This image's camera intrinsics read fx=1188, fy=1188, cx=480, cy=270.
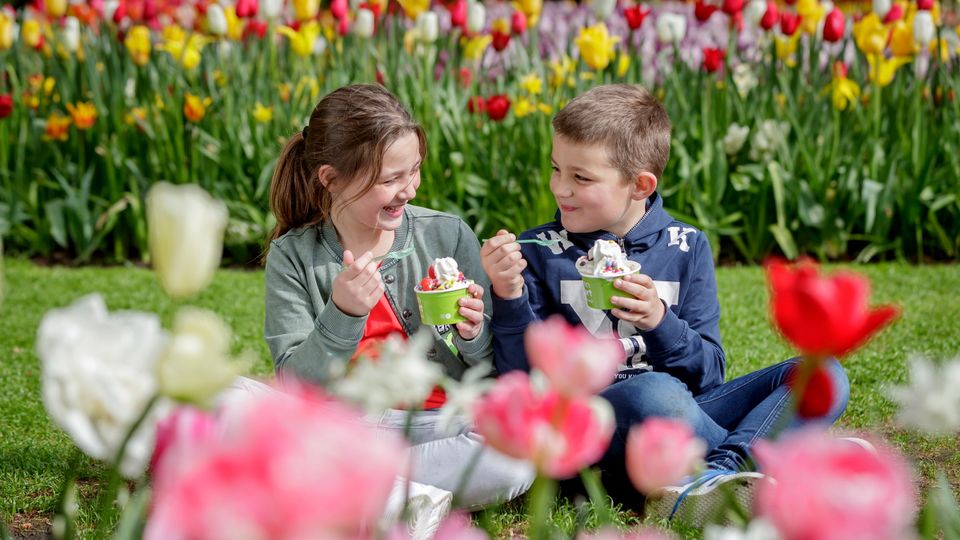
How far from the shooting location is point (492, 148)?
4.68m

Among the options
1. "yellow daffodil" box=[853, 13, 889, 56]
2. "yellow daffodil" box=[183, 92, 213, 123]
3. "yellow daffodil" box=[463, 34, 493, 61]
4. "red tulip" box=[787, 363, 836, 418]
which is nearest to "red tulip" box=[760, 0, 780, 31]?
"yellow daffodil" box=[853, 13, 889, 56]

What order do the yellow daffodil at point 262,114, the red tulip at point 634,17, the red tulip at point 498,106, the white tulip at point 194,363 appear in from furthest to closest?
1. the yellow daffodil at point 262,114
2. the red tulip at point 634,17
3. the red tulip at point 498,106
4. the white tulip at point 194,363

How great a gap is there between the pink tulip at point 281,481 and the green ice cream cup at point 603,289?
5.18ft

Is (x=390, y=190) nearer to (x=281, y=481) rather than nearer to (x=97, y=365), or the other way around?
(x=97, y=365)

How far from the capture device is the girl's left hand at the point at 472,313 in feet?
7.45

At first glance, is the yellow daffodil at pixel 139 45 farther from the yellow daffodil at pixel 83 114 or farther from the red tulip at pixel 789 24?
the red tulip at pixel 789 24

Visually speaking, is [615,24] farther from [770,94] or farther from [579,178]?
[579,178]

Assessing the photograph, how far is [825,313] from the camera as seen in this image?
82cm

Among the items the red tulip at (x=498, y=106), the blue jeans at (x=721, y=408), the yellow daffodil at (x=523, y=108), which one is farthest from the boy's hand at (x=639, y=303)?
the yellow daffodil at (x=523, y=108)

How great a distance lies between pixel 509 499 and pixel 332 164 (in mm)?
803

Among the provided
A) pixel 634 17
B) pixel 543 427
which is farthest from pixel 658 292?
pixel 634 17

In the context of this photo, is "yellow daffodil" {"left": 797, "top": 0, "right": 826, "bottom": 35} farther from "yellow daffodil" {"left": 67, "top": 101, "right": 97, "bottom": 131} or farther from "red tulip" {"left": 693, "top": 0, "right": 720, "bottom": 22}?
"yellow daffodil" {"left": 67, "top": 101, "right": 97, "bottom": 131}

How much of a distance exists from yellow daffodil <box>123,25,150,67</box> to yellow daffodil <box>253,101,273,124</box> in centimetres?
54

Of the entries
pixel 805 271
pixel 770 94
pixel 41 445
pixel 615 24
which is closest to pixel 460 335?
pixel 41 445
